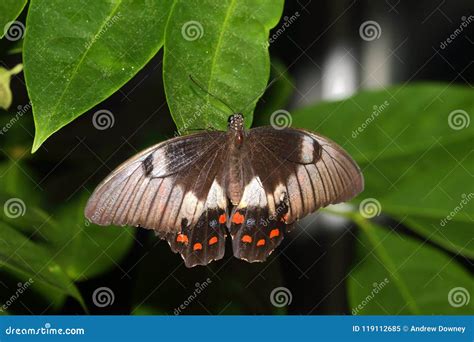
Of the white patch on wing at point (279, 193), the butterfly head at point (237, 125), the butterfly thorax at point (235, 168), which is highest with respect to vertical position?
the butterfly head at point (237, 125)

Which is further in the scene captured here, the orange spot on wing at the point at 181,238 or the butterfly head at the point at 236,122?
the orange spot on wing at the point at 181,238

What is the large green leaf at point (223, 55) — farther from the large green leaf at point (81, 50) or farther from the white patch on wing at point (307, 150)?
the white patch on wing at point (307, 150)

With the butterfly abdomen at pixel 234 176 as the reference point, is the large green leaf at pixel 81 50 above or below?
above

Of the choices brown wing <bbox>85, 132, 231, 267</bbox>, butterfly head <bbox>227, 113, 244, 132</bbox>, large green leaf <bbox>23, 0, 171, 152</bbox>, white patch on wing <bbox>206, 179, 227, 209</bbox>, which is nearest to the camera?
large green leaf <bbox>23, 0, 171, 152</bbox>

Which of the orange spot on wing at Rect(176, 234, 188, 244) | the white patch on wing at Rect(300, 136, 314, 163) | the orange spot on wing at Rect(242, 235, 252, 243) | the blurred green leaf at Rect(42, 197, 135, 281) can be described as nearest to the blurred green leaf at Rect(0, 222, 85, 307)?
the blurred green leaf at Rect(42, 197, 135, 281)

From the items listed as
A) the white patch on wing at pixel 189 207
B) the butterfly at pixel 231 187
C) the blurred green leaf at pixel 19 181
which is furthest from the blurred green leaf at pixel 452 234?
the blurred green leaf at pixel 19 181

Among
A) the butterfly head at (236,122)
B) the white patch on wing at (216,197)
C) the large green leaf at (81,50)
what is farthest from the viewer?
the white patch on wing at (216,197)

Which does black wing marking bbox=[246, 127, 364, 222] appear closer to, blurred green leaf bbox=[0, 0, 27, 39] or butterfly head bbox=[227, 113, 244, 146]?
butterfly head bbox=[227, 113, 244, 146]
